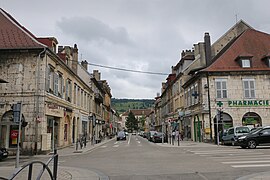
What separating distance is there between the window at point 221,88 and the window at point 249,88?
6.68 feet

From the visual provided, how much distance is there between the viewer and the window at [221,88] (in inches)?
1163

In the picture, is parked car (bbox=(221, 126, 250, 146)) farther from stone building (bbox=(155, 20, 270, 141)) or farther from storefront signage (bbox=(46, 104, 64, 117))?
storefront signage (bbox=(46, 104, 64, 117))

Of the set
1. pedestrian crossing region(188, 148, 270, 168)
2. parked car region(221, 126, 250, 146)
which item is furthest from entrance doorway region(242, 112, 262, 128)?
pedestrian crossing region(188, 148, 270, 168)

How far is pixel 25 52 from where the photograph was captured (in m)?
21.0

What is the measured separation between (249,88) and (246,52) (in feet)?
14.3

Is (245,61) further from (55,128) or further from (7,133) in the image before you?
(7,133)

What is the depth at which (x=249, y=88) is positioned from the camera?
29578 millimetres

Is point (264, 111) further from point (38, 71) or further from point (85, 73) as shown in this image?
point (85, 73)

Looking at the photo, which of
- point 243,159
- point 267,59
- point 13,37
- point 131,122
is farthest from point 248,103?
point 131,122

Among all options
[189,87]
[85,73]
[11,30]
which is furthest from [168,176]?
[85,73]

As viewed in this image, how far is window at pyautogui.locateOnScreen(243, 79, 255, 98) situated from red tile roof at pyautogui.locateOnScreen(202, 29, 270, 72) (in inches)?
48.9

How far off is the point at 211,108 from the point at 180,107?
13035mm

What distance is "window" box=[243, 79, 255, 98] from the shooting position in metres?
29.5

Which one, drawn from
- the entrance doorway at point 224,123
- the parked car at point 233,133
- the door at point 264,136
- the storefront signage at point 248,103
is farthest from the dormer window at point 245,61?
the door at point 264,136
